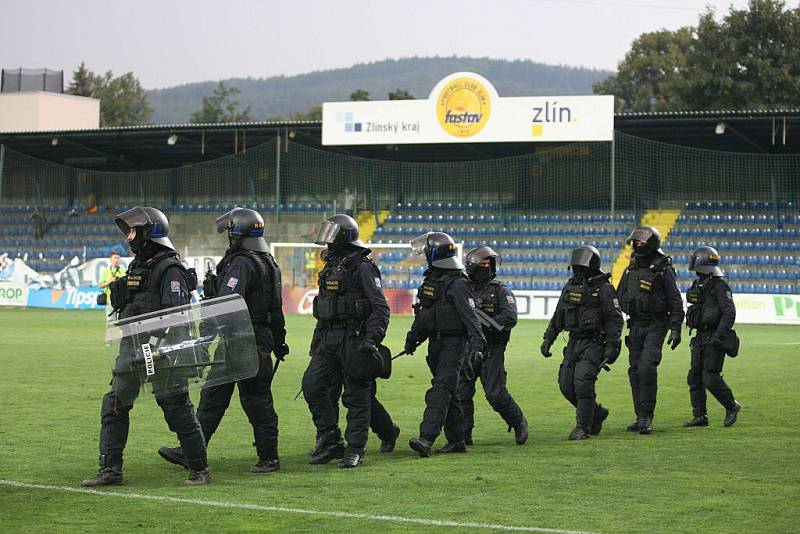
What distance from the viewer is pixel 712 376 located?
1255 cm

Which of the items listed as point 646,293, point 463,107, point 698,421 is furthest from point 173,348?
point 463,107

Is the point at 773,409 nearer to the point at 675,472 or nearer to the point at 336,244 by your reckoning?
the point at 675,472

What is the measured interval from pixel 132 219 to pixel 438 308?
9.82 ft

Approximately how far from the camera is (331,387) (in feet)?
31.6

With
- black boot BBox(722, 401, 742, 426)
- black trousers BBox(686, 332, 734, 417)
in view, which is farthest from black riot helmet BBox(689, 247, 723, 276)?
black boot BBox(722, 401, 742, 426)

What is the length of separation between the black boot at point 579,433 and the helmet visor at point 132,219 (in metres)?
4.92

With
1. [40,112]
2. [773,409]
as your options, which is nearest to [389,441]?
[773,409]

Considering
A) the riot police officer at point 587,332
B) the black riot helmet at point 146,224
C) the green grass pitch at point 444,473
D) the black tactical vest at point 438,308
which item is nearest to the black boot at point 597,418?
the riot police officer at point 587,332

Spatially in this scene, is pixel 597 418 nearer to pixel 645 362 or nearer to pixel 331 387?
pixel 645 362

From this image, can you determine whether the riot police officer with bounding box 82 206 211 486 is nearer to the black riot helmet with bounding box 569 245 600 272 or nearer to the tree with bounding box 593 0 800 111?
the black riot helmet with bounding box 569 245 600 272

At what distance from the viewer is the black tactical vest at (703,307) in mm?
12727

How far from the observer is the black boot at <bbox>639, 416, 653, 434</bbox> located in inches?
462

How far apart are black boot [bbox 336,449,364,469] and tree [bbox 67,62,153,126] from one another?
304 ft

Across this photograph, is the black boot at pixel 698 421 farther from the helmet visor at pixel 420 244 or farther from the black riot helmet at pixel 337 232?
the black riot helmet at pixel 337 232
